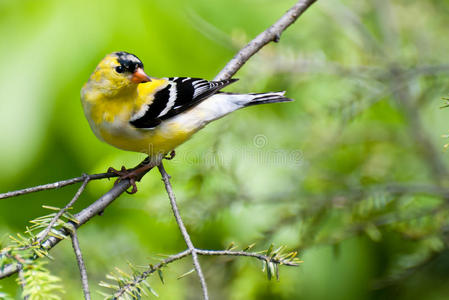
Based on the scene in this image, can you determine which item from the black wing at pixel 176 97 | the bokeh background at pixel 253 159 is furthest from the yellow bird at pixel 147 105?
the bokeh background at pixel 253 159

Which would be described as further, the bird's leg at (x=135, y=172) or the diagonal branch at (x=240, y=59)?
the bird's leg at (x=135, y=172)

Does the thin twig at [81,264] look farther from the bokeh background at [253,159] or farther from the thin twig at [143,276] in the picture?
the bokeh background at [253,159]

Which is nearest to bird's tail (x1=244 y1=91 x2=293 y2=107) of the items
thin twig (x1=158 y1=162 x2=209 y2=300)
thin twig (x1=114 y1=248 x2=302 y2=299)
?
thin twig (x1=158 y1=162 x2=209 y2=300)

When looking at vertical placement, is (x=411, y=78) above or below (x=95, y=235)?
above

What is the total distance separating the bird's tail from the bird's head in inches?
25.2

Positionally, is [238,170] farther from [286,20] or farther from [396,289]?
[396,289]

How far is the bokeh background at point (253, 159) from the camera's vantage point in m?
2.03

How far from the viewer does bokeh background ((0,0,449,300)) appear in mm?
2027

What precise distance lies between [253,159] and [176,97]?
0.53m

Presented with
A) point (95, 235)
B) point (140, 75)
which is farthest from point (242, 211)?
point (140, 75)

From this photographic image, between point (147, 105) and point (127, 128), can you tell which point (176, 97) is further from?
point (127, 128)

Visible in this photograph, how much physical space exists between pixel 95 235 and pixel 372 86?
158 centimetres

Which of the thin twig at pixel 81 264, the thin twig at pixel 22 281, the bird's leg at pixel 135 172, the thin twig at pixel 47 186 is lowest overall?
the thin twig at pixel 22 281

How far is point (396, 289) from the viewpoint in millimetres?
2178
